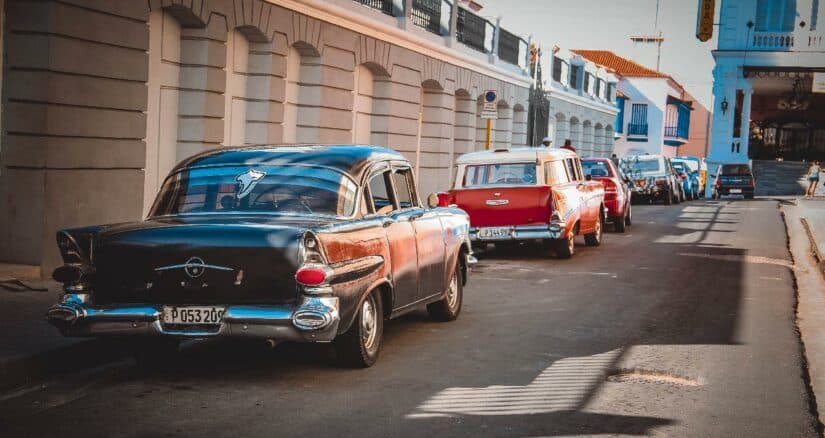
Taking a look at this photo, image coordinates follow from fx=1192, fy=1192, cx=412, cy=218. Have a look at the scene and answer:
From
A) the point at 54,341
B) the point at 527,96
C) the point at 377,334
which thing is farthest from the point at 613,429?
the point at 527,96

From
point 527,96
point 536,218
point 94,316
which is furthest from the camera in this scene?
point 527,96

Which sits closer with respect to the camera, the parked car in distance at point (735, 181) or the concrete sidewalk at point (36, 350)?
the concrete sidewalk at point (36, 350)

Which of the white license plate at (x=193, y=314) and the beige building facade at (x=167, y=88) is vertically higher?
the beige building facade at (x=167, y=88)

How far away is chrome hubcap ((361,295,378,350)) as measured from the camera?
8.50 metres

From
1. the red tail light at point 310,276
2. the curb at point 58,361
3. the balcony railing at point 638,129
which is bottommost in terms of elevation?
the curb at point 58,361

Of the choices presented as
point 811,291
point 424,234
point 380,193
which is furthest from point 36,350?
point 811,291

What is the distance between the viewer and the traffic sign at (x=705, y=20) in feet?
167

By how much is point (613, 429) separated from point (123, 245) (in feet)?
11.0

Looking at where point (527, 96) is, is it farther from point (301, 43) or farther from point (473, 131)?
point (301, 43)

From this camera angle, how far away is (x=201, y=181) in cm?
886

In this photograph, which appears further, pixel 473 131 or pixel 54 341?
pixel 473 131

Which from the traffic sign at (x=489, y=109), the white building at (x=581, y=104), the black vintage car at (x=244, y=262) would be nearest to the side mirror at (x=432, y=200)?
the black vintage car at (x=244, y=262)

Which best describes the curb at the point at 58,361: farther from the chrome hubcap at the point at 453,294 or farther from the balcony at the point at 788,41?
the balcony at the point at 788,41

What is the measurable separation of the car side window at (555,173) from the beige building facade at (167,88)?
4581mm
